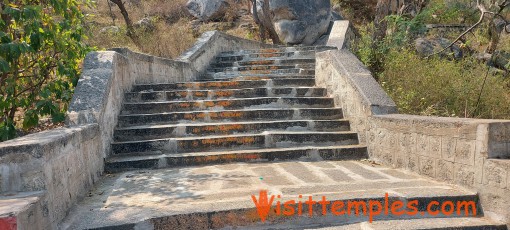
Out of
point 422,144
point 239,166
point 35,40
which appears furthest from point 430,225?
point 35,40

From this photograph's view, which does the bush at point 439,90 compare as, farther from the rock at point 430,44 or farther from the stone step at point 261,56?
the rock at point 430,44

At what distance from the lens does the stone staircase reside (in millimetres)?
2871

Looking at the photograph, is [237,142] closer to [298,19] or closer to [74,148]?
[74,148]

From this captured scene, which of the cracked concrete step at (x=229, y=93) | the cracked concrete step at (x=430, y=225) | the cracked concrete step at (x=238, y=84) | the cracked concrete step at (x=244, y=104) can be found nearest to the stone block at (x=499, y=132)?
the cracked concrete step at (x=430, y=225)

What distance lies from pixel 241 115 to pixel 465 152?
10.1 ft

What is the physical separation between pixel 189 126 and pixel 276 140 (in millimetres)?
1236

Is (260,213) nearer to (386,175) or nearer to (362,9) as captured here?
(386,175)

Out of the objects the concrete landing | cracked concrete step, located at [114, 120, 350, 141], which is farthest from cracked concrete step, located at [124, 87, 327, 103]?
the concrete landing

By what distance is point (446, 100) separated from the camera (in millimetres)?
6219

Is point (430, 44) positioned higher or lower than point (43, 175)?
higher

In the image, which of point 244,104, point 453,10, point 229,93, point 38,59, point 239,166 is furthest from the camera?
point 453,10

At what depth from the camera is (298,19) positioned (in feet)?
43.4

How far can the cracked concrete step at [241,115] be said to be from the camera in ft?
17.4

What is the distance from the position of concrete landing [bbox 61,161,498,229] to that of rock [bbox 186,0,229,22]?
46.1 feet
